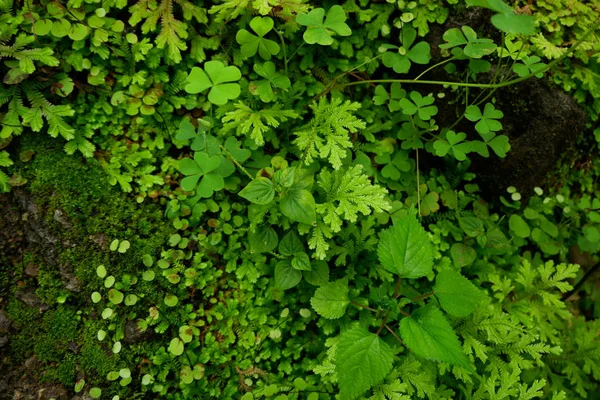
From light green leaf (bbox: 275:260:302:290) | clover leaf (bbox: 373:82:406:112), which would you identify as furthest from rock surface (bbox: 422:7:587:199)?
light green leaf (bbox: 275:260:302:290)

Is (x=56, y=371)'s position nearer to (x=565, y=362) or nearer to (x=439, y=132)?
(x=439, y=132)

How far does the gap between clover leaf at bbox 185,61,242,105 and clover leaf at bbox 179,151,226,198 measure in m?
0.37

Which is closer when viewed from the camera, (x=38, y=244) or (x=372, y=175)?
(x=38, y=244)

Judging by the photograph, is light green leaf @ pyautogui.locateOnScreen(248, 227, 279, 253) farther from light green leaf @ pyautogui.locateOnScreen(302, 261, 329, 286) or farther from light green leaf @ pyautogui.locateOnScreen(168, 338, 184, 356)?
light green leaf @ pyautogui.locateOnScreen(168, 338, 184, 356)

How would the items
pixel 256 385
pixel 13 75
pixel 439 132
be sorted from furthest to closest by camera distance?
1. pixel 439 132
2. pixel 256 385
3. pixel 13 75

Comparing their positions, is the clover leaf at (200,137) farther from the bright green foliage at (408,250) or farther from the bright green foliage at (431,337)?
the bright green foliage at (431,337)

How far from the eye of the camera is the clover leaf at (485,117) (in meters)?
2.94

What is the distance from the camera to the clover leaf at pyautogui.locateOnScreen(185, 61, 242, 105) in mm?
2566

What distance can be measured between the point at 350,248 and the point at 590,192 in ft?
8.10

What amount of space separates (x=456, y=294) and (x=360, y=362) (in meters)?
0.71

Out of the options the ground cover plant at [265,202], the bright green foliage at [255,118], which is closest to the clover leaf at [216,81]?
the ground cover plant at [265,202]

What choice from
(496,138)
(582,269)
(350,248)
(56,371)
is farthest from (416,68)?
(56,371)

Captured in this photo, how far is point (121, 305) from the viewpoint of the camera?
266cm

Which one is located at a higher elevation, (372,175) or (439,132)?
(439,132)
